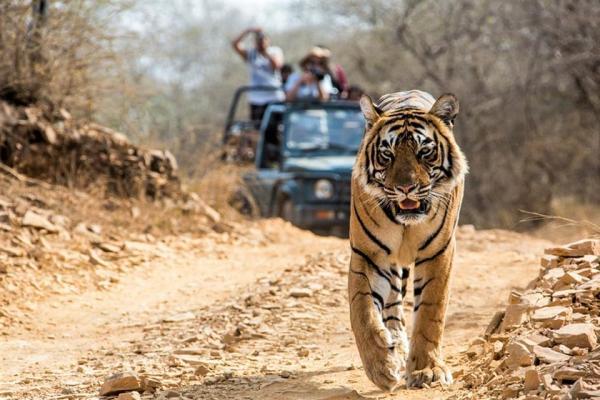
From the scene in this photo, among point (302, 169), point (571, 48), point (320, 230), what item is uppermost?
point (571, 48)

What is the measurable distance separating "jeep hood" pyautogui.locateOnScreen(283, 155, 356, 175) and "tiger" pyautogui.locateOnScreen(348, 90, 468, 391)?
20.3 feet

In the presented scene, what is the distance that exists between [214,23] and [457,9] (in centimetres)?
2160

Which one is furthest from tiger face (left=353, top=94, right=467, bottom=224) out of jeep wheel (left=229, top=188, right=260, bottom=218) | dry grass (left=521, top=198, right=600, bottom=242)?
dry grass (left=521, top=198, right=600, bottom=242)

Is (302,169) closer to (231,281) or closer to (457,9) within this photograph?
(231,281)

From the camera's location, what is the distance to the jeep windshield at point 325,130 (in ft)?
40.5

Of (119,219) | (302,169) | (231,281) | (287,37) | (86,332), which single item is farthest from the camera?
(287,37)

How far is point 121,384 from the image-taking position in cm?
495

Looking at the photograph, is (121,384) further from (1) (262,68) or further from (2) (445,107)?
(1) (262,68)

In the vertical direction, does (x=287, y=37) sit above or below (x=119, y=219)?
above

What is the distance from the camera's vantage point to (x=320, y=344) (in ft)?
Answer: 20.7

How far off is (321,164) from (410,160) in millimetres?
6901

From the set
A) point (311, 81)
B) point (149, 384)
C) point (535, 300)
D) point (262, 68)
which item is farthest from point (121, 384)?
point (262, 68)

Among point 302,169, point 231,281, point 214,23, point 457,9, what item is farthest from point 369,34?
point 214,23

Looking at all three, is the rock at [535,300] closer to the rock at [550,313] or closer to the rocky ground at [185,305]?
the rock at [550,313]
